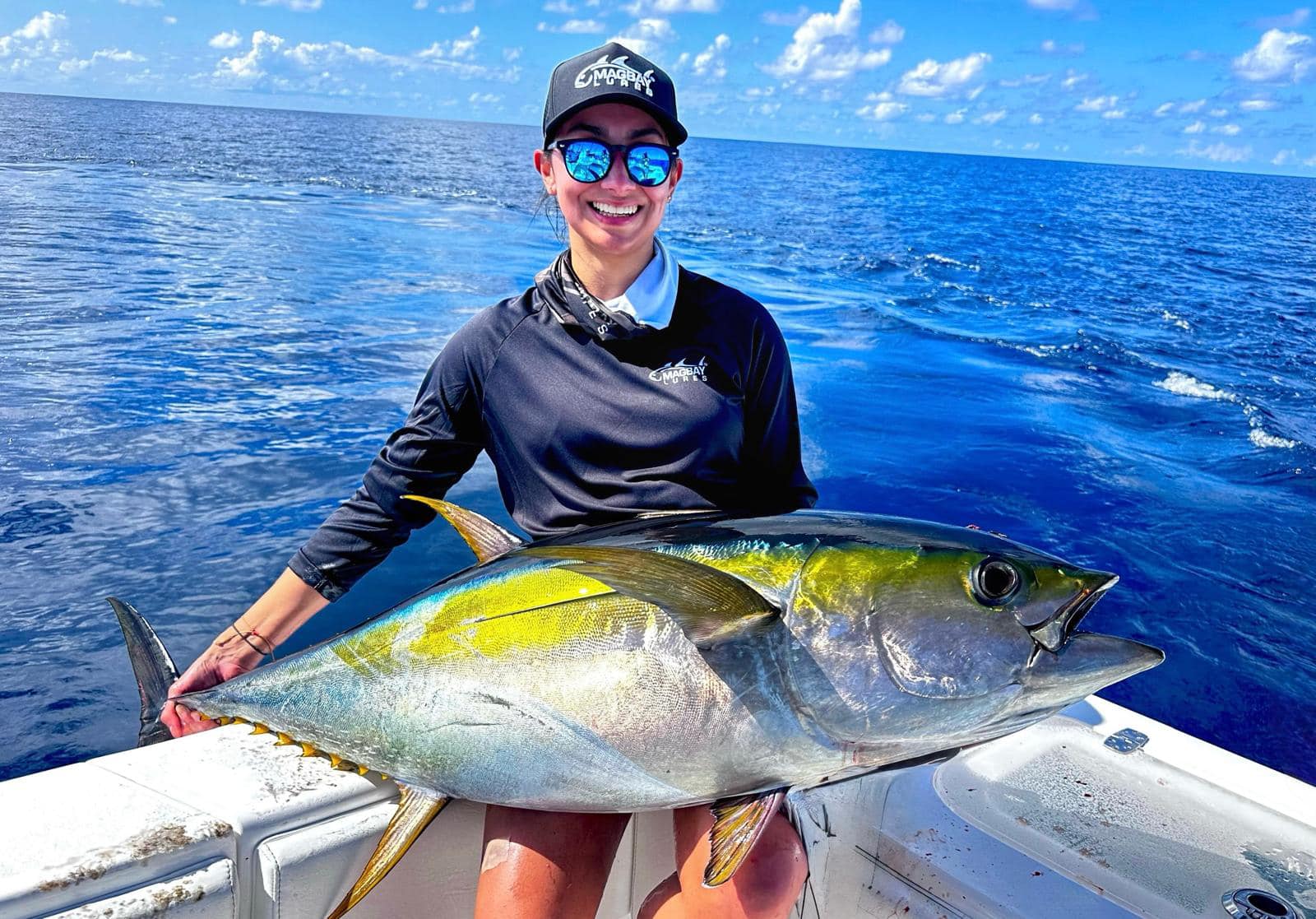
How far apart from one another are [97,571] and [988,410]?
6.97 m

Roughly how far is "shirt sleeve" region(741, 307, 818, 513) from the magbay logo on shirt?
0.13m

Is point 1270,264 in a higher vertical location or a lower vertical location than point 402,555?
higher

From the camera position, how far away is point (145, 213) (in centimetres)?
1551

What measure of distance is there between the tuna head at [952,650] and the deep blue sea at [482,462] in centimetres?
307

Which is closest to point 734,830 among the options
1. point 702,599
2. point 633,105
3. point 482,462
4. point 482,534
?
point 702,599

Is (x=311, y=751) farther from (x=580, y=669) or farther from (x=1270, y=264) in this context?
(x=1270, y=264)

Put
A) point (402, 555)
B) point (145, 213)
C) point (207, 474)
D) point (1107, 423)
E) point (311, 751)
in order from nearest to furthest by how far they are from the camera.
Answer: point (311, 751) → point (402, 555) → point (207, 474) → point (1107, 423) → point (145, 213)

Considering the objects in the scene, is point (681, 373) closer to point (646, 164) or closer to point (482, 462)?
point (646, 164)

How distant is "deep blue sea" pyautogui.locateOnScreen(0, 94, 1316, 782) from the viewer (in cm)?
455

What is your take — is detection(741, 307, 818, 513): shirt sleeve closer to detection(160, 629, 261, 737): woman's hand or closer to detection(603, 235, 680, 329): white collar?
detection(603, 235, 680, 329): white collar

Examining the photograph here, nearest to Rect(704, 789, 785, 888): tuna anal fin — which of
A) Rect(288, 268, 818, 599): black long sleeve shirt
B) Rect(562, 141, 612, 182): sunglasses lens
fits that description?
Rect(288, 268, 818, 599): black long sleeve shirt

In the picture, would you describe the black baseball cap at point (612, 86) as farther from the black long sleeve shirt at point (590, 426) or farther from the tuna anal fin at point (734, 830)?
the tuna anal fin at point (734, 830)

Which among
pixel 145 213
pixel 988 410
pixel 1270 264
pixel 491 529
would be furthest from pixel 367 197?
pixel 491 529

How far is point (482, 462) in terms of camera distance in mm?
6109
